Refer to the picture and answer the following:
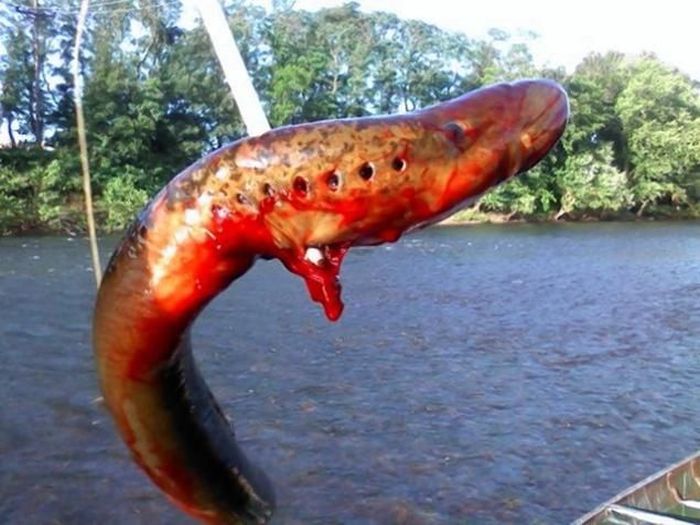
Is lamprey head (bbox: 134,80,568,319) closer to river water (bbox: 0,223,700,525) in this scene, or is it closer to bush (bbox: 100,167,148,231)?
river water (bbox: 0,223,700,525)

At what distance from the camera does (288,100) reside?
2202 inches

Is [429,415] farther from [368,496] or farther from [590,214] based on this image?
[590,214]

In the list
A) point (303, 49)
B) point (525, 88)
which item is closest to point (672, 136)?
point (303, 49)

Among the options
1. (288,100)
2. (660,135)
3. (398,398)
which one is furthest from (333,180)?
(660,135)

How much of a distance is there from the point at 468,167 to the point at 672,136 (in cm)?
6391

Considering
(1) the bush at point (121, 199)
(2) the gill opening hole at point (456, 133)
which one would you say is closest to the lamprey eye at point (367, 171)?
(2) the gill opening hole at point (456, 133)

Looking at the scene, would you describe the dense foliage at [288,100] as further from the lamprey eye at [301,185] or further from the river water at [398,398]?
the lamprey eye at [301,185]

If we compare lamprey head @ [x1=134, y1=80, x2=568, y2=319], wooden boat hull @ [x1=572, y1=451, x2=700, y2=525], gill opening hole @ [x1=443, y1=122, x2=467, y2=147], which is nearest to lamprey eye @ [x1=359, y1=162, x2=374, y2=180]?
lamprey head @ [x1=134, y1=80, x2=568, y2=319]

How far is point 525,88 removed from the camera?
3.79 feet

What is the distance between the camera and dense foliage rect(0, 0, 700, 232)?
44875mm

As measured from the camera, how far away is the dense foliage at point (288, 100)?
44.9 meters

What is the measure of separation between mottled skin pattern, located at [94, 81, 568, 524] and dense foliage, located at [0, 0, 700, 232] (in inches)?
1348

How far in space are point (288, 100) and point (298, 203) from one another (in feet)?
184

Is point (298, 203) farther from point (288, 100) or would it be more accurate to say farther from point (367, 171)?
point (288, 100)
